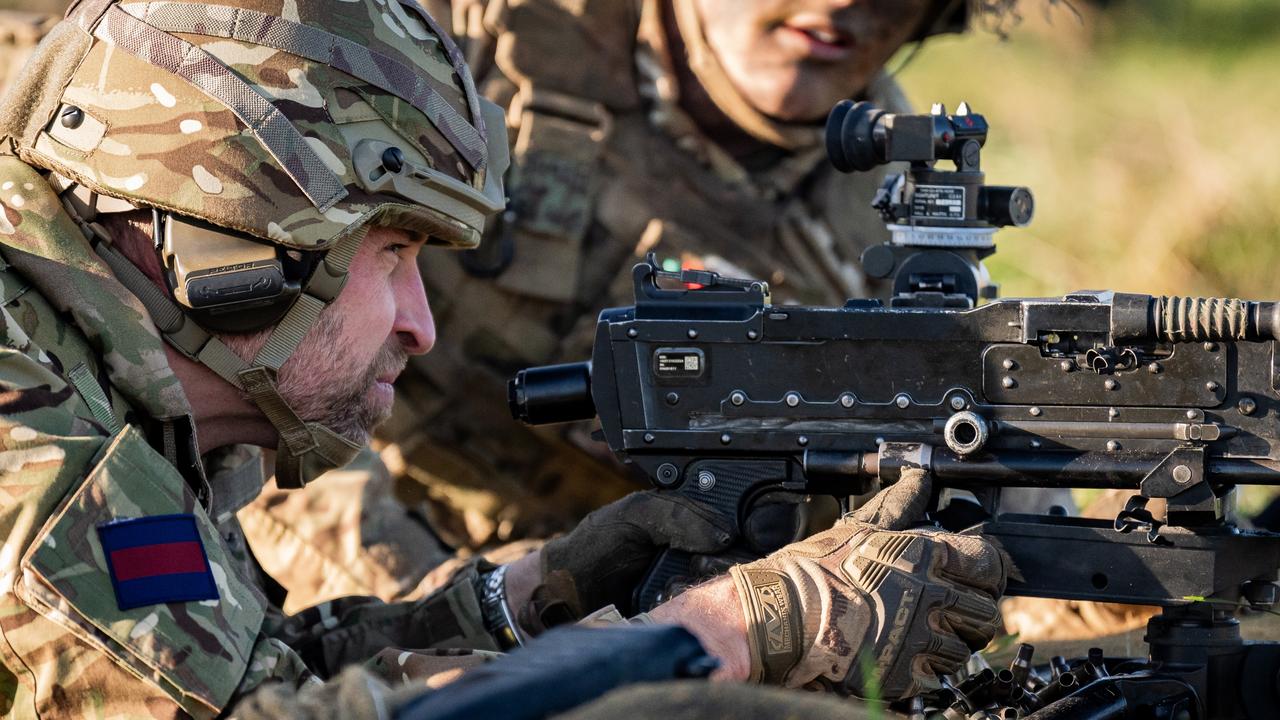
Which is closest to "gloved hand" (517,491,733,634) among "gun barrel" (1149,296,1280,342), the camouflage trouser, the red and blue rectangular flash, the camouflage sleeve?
the camouflage sleeve

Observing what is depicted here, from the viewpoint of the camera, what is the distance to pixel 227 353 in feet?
10.4

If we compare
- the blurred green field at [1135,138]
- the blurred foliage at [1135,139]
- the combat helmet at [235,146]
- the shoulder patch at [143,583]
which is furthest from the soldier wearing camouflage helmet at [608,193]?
the shoulder patch at [143,583]

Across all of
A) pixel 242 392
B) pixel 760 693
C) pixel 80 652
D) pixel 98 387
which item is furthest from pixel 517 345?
pixel 760 693

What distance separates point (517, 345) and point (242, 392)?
2.37 m

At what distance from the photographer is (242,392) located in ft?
10.7

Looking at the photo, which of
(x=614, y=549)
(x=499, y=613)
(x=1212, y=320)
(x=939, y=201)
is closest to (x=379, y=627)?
(x=499, y=613)

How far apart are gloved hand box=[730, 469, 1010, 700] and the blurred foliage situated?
9.24ft

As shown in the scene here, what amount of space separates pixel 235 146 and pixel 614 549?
1.22 metres

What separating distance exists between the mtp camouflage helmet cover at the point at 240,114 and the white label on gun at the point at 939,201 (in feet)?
3.50

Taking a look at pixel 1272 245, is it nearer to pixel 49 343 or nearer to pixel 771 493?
pixel 771 493

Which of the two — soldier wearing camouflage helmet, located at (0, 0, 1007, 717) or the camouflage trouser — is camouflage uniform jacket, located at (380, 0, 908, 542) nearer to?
the camouflage trouser

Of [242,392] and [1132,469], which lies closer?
[1132,469]

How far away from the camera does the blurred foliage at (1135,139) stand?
8875mm

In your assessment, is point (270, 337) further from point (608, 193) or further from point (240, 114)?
point (608, 193)
